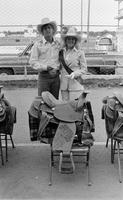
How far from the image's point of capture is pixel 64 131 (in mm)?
3602

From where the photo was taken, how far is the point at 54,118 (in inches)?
147

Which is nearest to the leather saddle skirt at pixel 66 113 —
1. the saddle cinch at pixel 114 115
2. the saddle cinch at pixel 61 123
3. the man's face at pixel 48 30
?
the saddle cinch at pixel 61 123

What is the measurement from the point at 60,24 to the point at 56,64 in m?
5.18

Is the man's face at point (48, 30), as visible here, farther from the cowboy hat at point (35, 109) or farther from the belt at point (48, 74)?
the cowboy hat at point (35, 109)

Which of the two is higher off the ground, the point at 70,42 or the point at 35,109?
the point at 70,42

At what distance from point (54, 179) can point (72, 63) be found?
61.0 inches

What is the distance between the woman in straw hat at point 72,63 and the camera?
170 inches

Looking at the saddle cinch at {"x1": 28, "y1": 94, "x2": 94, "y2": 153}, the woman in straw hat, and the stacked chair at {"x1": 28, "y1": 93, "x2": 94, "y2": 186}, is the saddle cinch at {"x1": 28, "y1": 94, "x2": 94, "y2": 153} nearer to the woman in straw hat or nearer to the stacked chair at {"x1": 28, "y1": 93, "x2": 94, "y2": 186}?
the stacked chair at {"x1": 28, "y1": 93, "x2": 94, "y2": 186}

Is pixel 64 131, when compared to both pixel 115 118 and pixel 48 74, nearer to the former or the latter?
pixel 115 118

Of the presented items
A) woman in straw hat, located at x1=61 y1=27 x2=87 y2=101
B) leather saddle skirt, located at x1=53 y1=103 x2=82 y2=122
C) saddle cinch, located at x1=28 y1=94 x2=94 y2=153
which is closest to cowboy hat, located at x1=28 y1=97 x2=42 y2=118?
saddle cinch, located at x1=28 y1=94 x2=94 y2=153

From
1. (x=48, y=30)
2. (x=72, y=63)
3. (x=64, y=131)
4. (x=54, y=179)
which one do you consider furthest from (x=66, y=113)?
(x=48, y=30)

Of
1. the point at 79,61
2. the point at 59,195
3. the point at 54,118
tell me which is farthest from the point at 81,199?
the point at 79,61

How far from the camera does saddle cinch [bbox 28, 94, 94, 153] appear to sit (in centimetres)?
356

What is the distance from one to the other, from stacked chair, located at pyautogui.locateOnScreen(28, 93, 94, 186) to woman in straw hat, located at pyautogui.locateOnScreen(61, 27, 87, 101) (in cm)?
62
